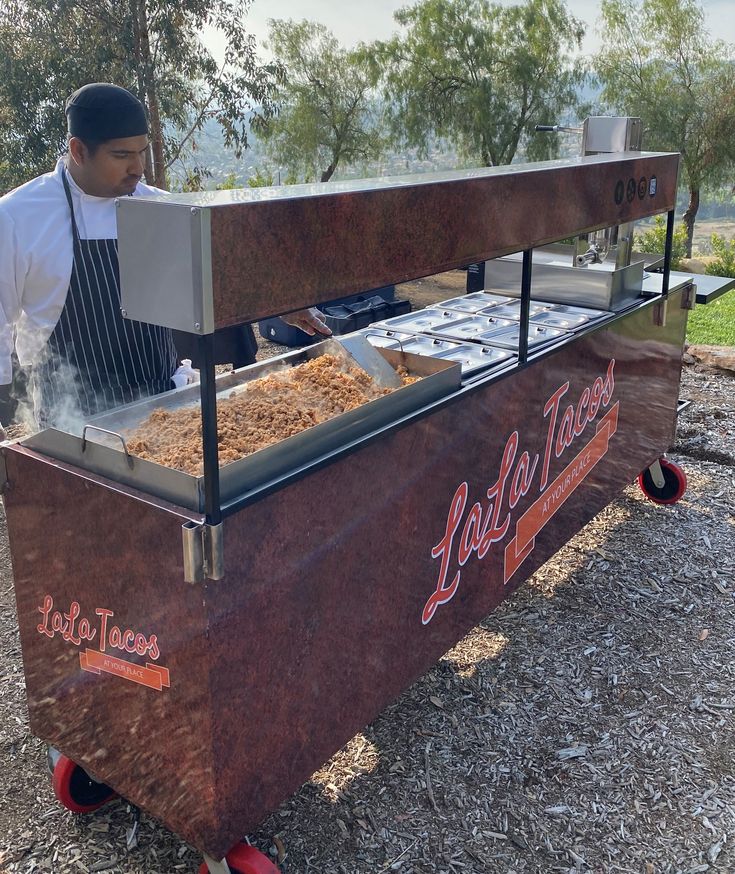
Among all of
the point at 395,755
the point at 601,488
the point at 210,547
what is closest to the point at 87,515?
the point at 210,547

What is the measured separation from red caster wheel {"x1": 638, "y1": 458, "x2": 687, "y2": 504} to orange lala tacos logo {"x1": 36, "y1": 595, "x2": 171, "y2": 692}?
3.17m

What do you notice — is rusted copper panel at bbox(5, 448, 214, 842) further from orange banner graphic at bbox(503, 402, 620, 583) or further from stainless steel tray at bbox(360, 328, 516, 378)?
orange banner graphic at bbox(503, 402, 620, 583)

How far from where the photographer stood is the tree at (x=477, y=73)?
28484 mm

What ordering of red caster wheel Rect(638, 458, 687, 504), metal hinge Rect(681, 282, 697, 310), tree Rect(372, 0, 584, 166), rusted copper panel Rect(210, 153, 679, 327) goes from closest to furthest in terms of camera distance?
rusted copper panel Rect(210, 153, 679, 327), metal hinge Rect(681, 282, 697, 310), red caster wheel Rect(638, 458, 687, 504), tree Rect(372, 0, 584, 166)

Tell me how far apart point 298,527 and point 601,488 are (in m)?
2.15

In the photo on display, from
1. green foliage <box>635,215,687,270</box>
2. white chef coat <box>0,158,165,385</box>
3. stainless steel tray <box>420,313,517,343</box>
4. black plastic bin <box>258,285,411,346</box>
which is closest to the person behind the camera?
white chef coat <box>0,158,165,385</box>

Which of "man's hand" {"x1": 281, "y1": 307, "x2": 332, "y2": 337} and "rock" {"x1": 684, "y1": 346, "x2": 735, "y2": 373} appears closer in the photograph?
"man's hand" {"x1": 281, "y1": 307, "x2": 332, "y2": 337}

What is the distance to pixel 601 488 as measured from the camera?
3793 mm

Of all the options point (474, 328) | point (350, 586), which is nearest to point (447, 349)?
point (474, 328)

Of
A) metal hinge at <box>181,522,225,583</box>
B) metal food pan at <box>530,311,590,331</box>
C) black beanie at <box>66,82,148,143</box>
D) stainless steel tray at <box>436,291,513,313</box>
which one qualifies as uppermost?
black beanie at <box>66,82,148,143</box>

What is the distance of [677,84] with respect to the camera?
3288 cm

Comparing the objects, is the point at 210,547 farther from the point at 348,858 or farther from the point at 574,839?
the point at 574,839

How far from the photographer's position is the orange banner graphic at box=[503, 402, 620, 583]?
10.2 ft

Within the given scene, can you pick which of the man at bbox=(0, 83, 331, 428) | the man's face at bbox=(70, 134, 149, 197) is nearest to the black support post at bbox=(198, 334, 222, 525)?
the man at bbox=(0, 83, 331, 428)
